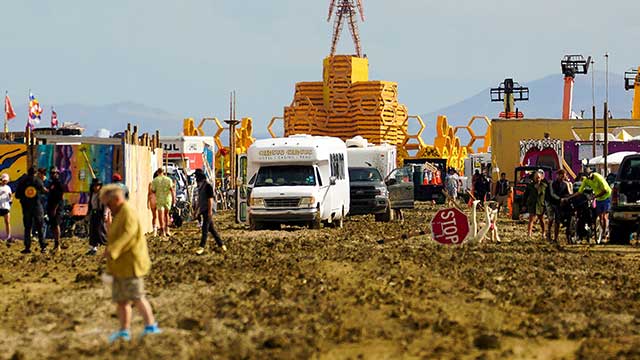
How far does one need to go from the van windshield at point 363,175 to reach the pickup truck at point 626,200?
1357 centimetres

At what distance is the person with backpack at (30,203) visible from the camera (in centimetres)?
2620

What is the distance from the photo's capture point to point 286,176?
113 ft

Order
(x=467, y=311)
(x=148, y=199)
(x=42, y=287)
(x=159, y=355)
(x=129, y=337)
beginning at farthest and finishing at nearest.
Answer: (x=148, y=199), (x=42, y=287), (x=467, y=311), (x=129, y=337), (x=159, y=355)

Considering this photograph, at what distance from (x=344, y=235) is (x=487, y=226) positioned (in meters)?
5.62

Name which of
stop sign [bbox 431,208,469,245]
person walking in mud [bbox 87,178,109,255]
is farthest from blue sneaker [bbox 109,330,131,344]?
stop sign [bbox 431,208,469,245]

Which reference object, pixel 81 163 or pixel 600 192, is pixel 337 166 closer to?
pixel 81 163

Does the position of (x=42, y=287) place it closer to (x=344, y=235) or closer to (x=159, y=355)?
(x=159, y=355)

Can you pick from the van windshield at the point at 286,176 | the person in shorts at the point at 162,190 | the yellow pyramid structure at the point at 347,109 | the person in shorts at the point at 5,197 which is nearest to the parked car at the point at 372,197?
the van windshield at the point at 286,176

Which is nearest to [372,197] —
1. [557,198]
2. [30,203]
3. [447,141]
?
[557,198]

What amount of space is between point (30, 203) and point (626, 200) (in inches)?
443

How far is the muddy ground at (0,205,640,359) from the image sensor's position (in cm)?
1334

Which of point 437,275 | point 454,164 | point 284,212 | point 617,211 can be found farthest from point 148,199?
point 454,164

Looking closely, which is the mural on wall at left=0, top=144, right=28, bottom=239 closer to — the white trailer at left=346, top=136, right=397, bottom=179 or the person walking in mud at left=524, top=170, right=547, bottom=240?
the person walking in mud at left=524, top=170, right=547, bottom=240

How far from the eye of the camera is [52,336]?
14.3 meters
